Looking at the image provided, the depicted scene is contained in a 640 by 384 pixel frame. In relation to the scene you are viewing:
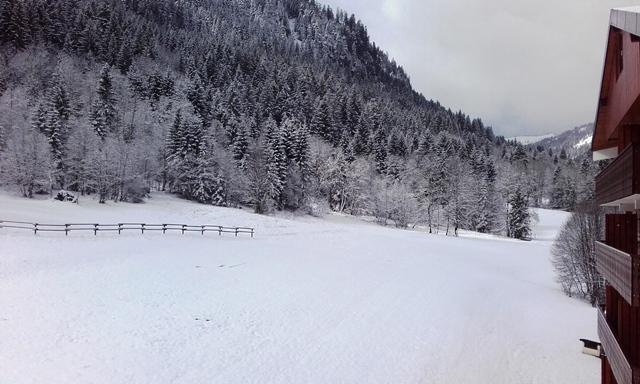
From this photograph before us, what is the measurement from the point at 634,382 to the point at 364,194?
246 feet

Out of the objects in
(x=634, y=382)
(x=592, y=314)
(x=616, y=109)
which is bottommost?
(x=592, y=314)

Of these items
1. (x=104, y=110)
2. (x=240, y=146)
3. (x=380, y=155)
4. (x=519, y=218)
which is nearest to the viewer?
(x=240, y=146)

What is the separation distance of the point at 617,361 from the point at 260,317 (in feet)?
50.9

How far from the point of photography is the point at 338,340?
60.5ft

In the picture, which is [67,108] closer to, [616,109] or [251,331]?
[251,331]

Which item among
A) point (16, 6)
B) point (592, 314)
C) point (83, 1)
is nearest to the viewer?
point (592, 314)

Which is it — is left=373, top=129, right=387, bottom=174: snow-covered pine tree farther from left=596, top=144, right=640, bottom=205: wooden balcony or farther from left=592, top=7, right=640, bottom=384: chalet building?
left=596, top=144, right=640, bottom=205: wooden balcony

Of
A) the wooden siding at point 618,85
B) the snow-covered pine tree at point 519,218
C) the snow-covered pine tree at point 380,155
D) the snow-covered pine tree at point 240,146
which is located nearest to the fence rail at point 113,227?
the snow-covered pine tree at point 240,146

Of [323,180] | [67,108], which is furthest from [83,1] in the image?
[323,180]

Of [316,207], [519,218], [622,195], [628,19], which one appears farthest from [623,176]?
[519,218]

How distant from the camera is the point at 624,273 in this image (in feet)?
20.6

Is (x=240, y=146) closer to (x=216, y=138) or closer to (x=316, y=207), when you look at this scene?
(x=216, y=138)

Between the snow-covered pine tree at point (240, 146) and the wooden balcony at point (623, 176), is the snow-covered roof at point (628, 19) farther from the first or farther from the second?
the snow-covered pine tree at point (240, 146)

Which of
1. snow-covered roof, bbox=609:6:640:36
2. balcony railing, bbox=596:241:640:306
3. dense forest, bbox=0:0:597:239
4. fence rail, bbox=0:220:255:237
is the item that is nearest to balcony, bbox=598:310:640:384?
balcony railing, bbox=596:241:640:306
